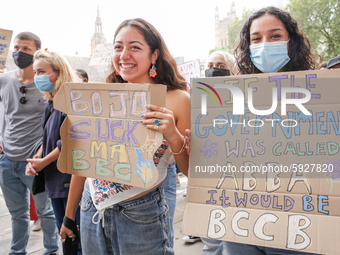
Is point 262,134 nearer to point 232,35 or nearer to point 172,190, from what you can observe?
point 172,190

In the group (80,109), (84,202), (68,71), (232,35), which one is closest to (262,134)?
(80,109)

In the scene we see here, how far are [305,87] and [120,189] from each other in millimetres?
865

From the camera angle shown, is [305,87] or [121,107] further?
[121,107]

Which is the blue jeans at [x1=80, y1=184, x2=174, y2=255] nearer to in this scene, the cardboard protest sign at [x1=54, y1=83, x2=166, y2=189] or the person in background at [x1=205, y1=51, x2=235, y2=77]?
the cardboard protest sign at [x1=54, y1=83, x2=166, y2=189]

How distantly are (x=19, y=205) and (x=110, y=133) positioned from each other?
1.93 metres

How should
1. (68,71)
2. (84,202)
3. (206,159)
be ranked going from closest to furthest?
(206,159), (84,202), (68,71)

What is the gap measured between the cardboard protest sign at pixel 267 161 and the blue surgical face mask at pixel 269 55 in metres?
0.25

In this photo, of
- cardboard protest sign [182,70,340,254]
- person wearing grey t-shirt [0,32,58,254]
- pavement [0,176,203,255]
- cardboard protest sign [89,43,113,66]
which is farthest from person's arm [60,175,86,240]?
Answer: cardboard protest sign [89,43,113,66]

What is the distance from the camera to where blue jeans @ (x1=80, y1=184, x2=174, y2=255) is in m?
1.19

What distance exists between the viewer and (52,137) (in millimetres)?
2045

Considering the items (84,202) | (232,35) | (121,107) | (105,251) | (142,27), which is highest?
(232,35)

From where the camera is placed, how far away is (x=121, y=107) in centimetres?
110

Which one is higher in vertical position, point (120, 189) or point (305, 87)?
point (305, 87)

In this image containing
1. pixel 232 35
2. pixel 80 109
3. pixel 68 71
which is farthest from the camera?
pixel 232 35
